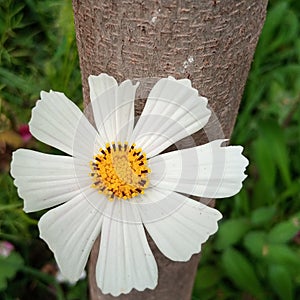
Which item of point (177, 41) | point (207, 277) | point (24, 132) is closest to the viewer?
point (177, 41)

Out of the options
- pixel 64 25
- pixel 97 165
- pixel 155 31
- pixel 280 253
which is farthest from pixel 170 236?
pixel 280 253

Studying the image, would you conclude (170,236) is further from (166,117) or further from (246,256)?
(246,256)

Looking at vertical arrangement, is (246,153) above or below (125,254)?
above

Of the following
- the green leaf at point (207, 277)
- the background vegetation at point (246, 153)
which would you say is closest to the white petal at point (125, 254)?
the background vegetation at point (246, 153)

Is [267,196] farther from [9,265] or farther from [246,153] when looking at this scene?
[9,265]

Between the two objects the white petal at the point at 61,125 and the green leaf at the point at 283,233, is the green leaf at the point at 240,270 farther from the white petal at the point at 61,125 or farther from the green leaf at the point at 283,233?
the white petal at the point at 61,125

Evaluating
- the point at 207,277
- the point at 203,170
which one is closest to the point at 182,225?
the point at 203,170

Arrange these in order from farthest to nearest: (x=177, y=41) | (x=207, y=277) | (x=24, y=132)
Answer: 1. (x=207, y=277)
2. (x=24, y=132)
3. (x=177, y=41)
